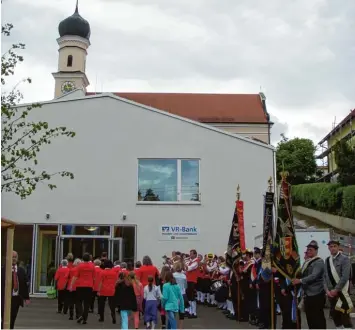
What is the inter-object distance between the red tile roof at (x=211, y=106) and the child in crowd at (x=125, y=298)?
52.4 metres

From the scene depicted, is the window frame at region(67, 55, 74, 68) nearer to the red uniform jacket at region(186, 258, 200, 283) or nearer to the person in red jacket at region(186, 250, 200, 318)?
the person in red jacket at region(186, 250, 200, 318)

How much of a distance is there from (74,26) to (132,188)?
49.4 metres

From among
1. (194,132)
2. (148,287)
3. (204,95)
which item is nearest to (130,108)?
(194,132)

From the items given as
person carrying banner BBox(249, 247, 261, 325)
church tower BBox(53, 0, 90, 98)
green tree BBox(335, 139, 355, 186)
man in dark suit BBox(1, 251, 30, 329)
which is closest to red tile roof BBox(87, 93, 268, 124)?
church tower BBox(53, 0, 90, 98)

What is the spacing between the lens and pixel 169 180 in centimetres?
2389

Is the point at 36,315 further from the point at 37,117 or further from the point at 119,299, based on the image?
the point at 37,117

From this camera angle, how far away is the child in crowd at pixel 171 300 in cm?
1176

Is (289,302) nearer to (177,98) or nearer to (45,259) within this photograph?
(45,259)

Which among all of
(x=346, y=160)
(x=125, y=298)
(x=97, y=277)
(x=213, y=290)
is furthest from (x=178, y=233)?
(x=346, y=160)

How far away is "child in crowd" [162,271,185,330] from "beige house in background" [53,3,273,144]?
5284 cm

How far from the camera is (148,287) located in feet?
40.7

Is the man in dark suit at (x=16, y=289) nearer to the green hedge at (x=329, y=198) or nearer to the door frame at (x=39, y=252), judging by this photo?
the door frame at (x=39, y=252)

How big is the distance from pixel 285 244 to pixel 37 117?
16.6 meters

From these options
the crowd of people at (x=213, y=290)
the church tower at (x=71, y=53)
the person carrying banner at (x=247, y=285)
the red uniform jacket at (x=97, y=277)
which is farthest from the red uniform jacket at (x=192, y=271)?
the church tower at (x=71, y=53)
